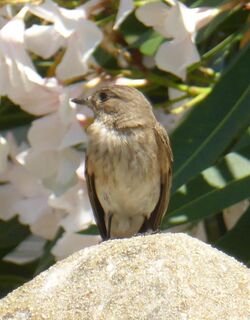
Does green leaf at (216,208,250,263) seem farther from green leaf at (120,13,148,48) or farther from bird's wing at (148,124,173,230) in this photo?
green leaf at (120,13,148,48)

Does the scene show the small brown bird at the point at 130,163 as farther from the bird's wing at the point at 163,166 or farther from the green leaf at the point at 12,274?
the green leaf at the point at 12,274

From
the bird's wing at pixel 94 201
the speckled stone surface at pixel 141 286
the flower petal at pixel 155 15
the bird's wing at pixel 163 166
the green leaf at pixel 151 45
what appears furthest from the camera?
the green leaf at pixel 151 45

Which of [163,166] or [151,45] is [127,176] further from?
[151,45]

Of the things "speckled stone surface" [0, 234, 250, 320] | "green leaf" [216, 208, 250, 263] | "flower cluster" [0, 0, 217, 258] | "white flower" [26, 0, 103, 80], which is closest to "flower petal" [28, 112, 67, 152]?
"flower cluster" [0, 0, 217, 258]

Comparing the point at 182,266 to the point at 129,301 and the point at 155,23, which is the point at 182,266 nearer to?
the point at 129,301

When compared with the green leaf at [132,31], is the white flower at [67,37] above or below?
above

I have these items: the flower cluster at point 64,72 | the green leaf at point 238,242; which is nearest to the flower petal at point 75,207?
the flower cluster at point 64,72
